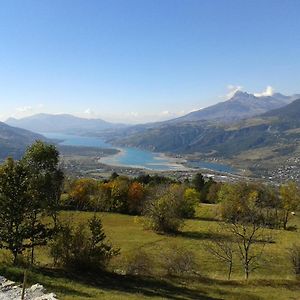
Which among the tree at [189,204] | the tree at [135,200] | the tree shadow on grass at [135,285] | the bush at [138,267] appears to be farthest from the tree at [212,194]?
the tree shadow on grass at [135,285]

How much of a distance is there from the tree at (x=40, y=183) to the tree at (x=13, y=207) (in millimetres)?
476

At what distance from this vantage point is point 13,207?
28547 mm

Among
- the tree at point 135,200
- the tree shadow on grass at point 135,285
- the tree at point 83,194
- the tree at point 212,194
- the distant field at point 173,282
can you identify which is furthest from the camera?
the tree at point 212,194

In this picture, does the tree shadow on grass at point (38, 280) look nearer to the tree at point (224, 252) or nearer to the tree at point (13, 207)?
the tree at point (13, 207)

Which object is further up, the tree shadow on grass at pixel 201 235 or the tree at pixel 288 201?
the tree at pixel 288 201

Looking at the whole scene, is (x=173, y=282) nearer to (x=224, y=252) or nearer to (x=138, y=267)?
(x=138, y=267)

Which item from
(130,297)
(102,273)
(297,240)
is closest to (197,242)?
(297,240)

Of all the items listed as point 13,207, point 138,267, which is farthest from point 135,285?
point 13,207

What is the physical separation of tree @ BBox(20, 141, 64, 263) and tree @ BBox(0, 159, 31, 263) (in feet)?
1.56

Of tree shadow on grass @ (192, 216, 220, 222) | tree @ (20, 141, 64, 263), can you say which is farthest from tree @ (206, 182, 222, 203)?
tree @ (20, 141, 64, 263)

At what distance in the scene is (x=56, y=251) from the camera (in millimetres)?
29953

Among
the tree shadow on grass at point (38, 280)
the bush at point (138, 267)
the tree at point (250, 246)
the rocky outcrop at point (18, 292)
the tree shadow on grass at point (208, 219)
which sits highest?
the rocky outcrop at point (18, 292)

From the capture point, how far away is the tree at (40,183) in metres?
29.8

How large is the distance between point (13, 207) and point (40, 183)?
4.71 meters
